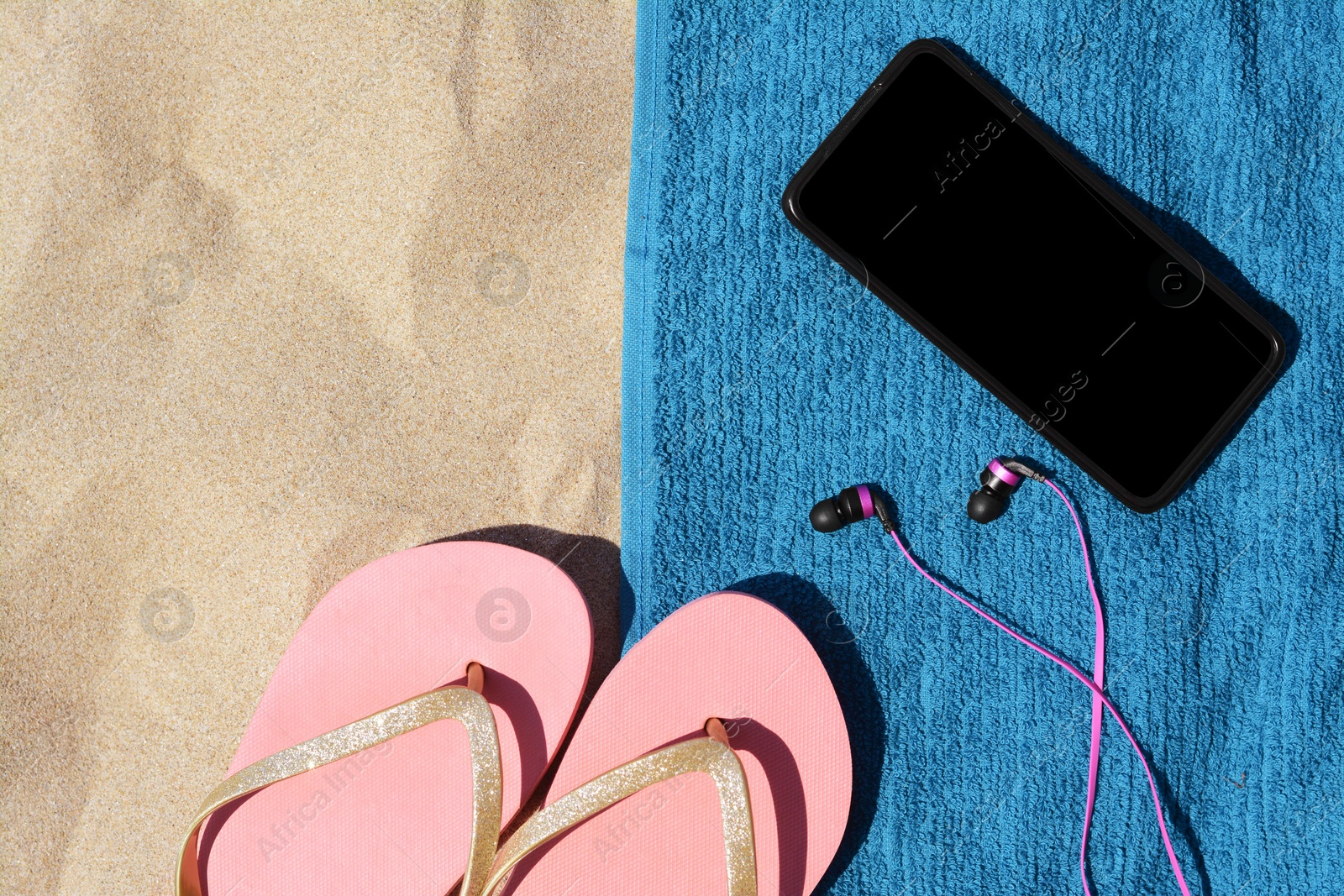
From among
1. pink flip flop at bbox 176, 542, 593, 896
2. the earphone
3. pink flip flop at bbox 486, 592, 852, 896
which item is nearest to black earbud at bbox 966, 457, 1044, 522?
the earphone

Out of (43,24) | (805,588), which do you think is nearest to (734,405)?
Answer: (805,588)

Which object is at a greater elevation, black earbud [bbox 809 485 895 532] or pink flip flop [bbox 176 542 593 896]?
black earbud [bbox 809 485 895 532]

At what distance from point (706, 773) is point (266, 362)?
0.41 metres

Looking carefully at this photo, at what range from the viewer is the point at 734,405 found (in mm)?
545

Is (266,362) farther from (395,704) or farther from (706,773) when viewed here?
(706,773)

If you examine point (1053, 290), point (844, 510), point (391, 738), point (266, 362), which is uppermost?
point (1053, 290)

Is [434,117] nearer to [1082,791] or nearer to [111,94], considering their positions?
[111,94]

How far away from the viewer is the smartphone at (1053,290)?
20.1 inches

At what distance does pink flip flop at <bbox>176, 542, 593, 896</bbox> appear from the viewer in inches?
21.5

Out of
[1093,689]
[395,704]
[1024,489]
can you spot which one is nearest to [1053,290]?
[1024,489]

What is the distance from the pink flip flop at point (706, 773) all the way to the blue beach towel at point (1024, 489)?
0.02 metres

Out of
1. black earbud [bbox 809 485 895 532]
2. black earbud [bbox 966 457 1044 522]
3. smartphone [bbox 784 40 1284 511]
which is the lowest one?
black earbud [bbox 809 485 895 532]

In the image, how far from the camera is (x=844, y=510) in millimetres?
517

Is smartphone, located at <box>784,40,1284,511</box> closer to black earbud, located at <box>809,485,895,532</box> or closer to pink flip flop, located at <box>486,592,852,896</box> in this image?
black earbud, located at <box>809,485,895,532</box>
